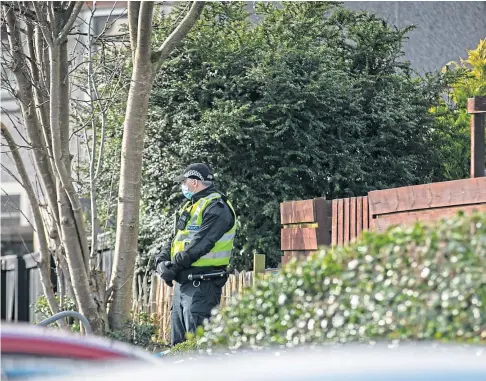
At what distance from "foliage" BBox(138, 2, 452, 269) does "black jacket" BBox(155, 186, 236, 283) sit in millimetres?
3945

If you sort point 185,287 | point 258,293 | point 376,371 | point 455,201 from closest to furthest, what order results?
1. point 376,371
2. point 258,293
3. point 455,201
4. point 185,287

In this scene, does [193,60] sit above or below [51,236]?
above

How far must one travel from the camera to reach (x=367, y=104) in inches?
563

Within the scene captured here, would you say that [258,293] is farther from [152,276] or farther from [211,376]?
[152,276]

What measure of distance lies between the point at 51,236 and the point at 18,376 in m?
7.16

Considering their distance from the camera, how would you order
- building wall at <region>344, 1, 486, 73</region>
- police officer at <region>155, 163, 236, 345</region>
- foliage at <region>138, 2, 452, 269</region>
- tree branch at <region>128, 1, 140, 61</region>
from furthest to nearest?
building wall at <region>344, 1, 486, 73</region> < foliage at <region>138, 2, 452, 269</region> < tree branch at <region>128, 1, 140, 61</region> < police officer at <region>155, 163, 236, 345</region>

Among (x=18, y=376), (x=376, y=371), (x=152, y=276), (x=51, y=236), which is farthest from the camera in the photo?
(x=152, y=276)

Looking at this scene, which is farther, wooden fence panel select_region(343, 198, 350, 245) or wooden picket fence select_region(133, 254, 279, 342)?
wooden picket fence select_region(133, 254, 279, 342)

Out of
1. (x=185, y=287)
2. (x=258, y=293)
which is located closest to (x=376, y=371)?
(x=258, y=293)

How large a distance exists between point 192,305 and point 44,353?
5.47 m

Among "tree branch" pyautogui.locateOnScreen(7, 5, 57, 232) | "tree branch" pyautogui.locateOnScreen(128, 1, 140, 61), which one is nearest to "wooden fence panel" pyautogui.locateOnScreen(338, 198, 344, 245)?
"tree branch" pyautogui.locateOnScreen(128, 1, 140, 61)

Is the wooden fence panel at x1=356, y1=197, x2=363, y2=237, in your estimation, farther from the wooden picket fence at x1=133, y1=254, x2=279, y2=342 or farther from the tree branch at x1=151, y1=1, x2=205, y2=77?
the wooden picket fence at x1=133, y1=254, x2=279, y2=342

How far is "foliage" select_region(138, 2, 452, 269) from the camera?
43.4ft

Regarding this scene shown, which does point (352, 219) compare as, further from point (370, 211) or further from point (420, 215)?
point (420, 215)
